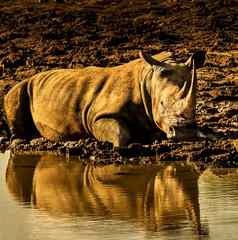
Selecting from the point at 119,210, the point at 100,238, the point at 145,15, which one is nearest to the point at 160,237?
the point at 100,238

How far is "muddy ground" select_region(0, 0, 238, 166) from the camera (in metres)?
14.2

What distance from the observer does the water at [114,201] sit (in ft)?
27.4

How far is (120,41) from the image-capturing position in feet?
71.0

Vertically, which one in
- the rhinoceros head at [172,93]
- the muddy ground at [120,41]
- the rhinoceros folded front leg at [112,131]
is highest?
the rhinoceros head at [172,93]

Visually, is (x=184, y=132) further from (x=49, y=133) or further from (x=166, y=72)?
(x=49, y=133)

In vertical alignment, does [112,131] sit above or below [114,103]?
below

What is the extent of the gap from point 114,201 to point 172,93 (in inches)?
119

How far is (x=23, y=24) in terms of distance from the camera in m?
24.0

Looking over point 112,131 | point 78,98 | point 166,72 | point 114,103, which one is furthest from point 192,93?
point 78,98

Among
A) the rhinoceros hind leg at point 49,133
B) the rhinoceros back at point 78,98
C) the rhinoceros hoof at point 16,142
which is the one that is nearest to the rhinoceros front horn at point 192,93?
the rhinoceros back at point 78,98

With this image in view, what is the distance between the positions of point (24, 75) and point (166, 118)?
6952 millimetres

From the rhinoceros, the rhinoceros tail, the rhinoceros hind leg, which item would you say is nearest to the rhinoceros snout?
the rhinoceros

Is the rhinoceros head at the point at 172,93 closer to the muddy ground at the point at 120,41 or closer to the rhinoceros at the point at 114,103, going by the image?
the rhinoceros at the point at 114,103

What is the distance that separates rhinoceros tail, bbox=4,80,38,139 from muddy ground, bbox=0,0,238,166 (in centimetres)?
28
